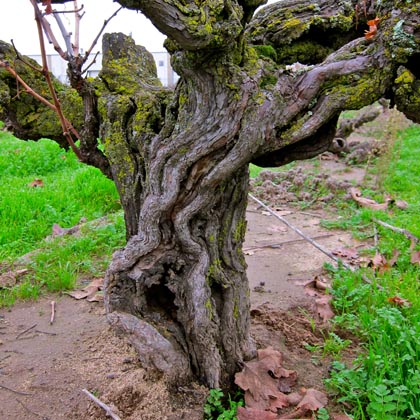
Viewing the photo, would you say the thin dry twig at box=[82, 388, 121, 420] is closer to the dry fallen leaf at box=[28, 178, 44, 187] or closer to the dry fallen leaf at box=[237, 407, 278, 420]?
the dry fallen leaf at box=[237, 407, 278, 420]

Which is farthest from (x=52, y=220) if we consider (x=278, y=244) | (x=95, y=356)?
(x=95, y=356)

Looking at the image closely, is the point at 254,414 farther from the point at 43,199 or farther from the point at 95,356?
the point at 43,199

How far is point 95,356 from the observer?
287 cm

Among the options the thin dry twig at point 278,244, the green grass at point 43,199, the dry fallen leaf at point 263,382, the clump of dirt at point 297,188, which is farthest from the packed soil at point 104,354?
the clump of dirt at point 297,188

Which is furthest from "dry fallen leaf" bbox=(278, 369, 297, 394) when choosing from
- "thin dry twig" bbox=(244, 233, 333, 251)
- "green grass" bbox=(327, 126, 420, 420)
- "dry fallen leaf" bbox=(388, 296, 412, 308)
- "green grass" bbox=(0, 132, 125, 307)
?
"thin dry twig" bbox=(244, 233, 333, 251)

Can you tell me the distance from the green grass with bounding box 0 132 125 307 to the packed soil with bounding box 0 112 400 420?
47 cm

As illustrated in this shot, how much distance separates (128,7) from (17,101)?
52.2 inches

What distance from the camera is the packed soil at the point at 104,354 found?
2494mm

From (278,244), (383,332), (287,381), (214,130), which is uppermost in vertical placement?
(214,130)

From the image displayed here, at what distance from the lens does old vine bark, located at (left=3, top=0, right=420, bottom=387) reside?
2.17 meters

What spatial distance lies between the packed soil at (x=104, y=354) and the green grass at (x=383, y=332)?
218 millimetres

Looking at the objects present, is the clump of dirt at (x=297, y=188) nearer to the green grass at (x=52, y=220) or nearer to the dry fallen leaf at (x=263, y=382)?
the green grass at (x=52, y=220)

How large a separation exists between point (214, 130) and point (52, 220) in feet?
14.4

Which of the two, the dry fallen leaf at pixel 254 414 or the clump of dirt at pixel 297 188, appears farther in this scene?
the clump of dirt at pixel 297 188
